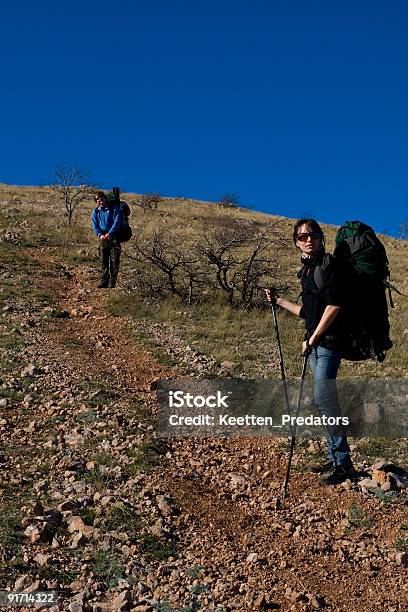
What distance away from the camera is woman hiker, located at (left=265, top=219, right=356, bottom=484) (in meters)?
4.72

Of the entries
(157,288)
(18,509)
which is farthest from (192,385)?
(157,288)

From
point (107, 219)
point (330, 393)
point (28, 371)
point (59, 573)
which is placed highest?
point (107, 219)

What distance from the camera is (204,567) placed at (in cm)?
399

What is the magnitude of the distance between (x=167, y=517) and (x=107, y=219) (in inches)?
327

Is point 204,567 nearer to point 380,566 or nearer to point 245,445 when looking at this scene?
point 380,566

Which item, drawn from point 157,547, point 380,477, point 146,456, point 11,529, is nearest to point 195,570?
point 157,547

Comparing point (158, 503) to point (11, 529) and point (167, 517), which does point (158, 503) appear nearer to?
point (167, 517)

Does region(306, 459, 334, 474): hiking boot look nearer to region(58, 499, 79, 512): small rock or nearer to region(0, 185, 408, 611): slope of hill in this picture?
region(0, 185, 408, 611): slope of hill

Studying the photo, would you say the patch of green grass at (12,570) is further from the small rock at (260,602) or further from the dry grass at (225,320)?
the dry grass at (225,320)

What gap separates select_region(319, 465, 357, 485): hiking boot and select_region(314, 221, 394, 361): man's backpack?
0.98 m

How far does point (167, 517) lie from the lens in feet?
15.0

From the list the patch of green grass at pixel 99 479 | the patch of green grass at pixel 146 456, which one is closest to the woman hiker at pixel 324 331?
the patch of green grass at pixel 146 456

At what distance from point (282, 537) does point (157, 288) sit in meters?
8.57

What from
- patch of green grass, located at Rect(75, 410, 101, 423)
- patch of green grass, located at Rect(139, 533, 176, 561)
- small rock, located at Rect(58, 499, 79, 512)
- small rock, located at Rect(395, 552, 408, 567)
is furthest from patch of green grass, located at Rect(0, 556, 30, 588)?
small rock, located at Rect(395, 552, 408, 567)
